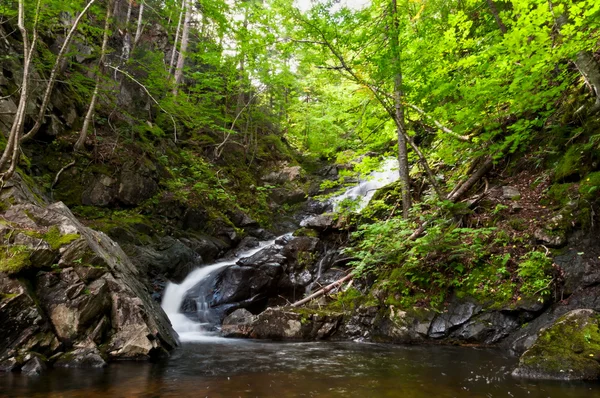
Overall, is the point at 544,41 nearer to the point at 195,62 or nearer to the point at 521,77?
the point at 521,77

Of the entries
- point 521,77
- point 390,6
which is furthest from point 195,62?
point 521,77

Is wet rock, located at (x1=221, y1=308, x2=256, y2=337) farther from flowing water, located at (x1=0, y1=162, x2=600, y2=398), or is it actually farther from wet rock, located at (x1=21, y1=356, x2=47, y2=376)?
wet rock, located at (x1=21, y1=356, x2=47, y2=376)

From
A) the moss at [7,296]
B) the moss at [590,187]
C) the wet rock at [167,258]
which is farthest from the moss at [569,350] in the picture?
the wet rock at [167,258]

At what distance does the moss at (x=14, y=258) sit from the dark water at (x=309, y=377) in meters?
1.61

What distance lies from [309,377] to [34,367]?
3.99m

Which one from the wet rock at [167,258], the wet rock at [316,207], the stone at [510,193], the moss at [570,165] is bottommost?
the wet rock at [167,258]

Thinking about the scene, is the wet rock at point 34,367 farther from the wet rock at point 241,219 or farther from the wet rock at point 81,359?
the wet rock at point 241,219

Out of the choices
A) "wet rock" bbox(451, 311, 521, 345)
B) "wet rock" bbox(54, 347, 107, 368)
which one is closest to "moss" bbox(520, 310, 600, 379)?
"wet rock" bbox(451, 311, 521, 345)

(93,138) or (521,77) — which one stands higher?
(93,138)

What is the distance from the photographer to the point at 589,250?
6.48 m

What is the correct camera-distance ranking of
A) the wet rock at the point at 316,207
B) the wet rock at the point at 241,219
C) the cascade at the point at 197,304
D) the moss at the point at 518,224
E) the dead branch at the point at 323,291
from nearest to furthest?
the moss at the point at 518,224 → the cascade at the point at 197,304 → the dead branch at the point at 323,291 → the wet rock at the point at 241,219 → the wet rock at the point at 316,207

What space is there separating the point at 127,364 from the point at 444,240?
6.59 metres

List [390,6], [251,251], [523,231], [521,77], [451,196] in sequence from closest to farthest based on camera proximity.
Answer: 1. [521,77]
2. [523,231]
3. [390,6]
4. [451,196]
5. [251,251]

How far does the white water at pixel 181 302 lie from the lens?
9078 millimetres
